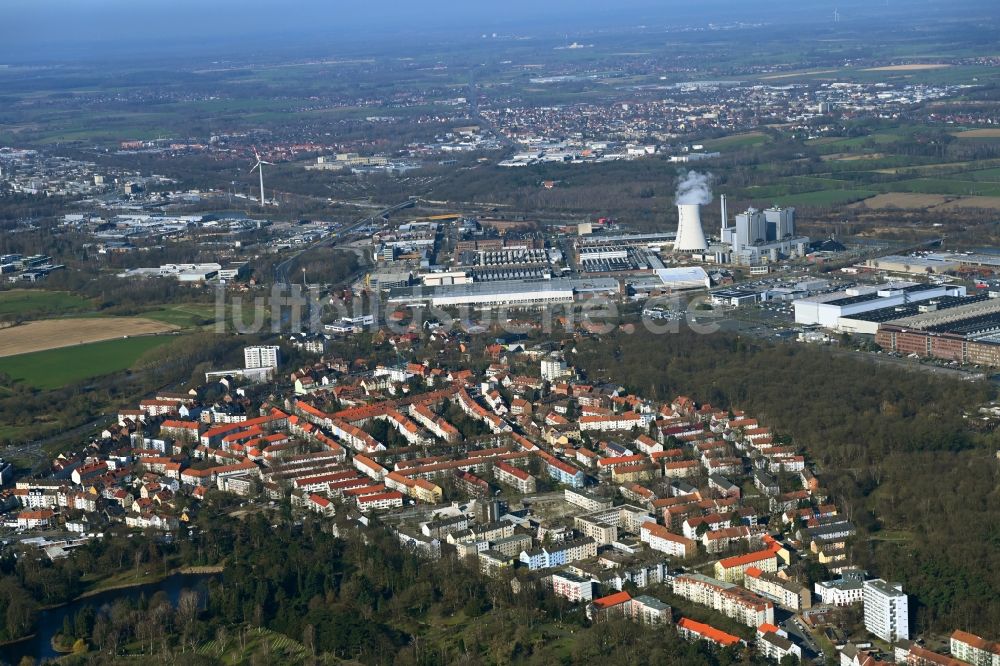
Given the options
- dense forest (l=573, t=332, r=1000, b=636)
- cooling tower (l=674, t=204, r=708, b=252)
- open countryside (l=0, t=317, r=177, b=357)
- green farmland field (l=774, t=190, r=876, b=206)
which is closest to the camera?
dense forest (l=573, t=332, r=1000, b=636)

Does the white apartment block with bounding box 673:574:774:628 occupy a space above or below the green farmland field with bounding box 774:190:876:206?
above

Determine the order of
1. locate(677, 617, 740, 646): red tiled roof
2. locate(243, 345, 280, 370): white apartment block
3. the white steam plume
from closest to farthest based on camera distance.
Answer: locate(677, 617, 740, 646): red tiled roof → locate(243, 345, 280, 370): white apartment block → the white steam plume

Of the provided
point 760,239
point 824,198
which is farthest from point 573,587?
point 824,198

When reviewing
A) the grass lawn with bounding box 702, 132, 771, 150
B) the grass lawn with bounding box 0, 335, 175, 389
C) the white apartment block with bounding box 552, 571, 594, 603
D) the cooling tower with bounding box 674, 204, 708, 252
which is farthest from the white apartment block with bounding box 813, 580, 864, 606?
the grass lawn with bounding box 702, 132, 771, 150

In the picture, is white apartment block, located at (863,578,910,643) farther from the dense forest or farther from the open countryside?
the open countryside

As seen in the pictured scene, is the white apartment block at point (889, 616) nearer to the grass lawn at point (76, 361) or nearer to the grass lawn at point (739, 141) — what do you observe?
the grass lawn at point (76, 361)

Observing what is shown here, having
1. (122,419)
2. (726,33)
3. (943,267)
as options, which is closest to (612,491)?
(122,419)

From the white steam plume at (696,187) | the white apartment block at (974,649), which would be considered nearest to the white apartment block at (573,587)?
the white apartment block at (974,649)

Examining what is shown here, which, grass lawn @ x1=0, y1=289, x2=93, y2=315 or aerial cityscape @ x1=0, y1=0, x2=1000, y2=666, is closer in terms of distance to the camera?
aerial cityscape @ x1=0, y1=0, x2=1000, y2=666
